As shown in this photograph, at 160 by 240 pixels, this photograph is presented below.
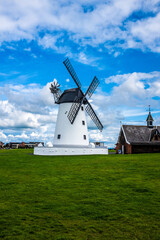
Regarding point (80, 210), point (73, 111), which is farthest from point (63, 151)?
point (80, 210)

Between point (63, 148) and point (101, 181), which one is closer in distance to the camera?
point (101, 181)

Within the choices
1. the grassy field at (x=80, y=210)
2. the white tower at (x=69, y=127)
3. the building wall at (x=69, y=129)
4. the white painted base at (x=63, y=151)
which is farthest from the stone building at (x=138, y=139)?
the grassy field at (x=80, y=210)

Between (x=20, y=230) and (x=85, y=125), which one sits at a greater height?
(x=85, y=125)

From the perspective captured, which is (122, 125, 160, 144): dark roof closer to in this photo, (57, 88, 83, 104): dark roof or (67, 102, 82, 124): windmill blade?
(67, 102, 82, 124): windmill blade

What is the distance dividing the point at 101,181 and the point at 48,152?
23296 mm

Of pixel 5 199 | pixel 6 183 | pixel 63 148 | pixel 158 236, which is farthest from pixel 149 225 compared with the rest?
pixel 63 148

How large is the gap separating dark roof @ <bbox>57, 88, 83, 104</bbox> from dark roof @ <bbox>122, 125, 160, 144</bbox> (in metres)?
11.8

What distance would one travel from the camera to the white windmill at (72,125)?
34.8m

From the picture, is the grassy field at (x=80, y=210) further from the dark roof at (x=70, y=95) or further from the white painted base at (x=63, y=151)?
the dark roof at (x=70, y=95)

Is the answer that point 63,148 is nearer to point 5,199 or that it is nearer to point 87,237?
point 5,199

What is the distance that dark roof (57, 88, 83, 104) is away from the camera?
36656mm

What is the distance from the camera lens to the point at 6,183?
37.3ft

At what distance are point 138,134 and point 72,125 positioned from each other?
46.7 feet

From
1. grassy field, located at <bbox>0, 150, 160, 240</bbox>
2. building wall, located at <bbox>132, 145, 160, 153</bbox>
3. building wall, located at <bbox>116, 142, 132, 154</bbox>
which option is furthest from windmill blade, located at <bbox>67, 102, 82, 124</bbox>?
grassy field, located at <bbox>0, 150, 160, 240</bbox>
